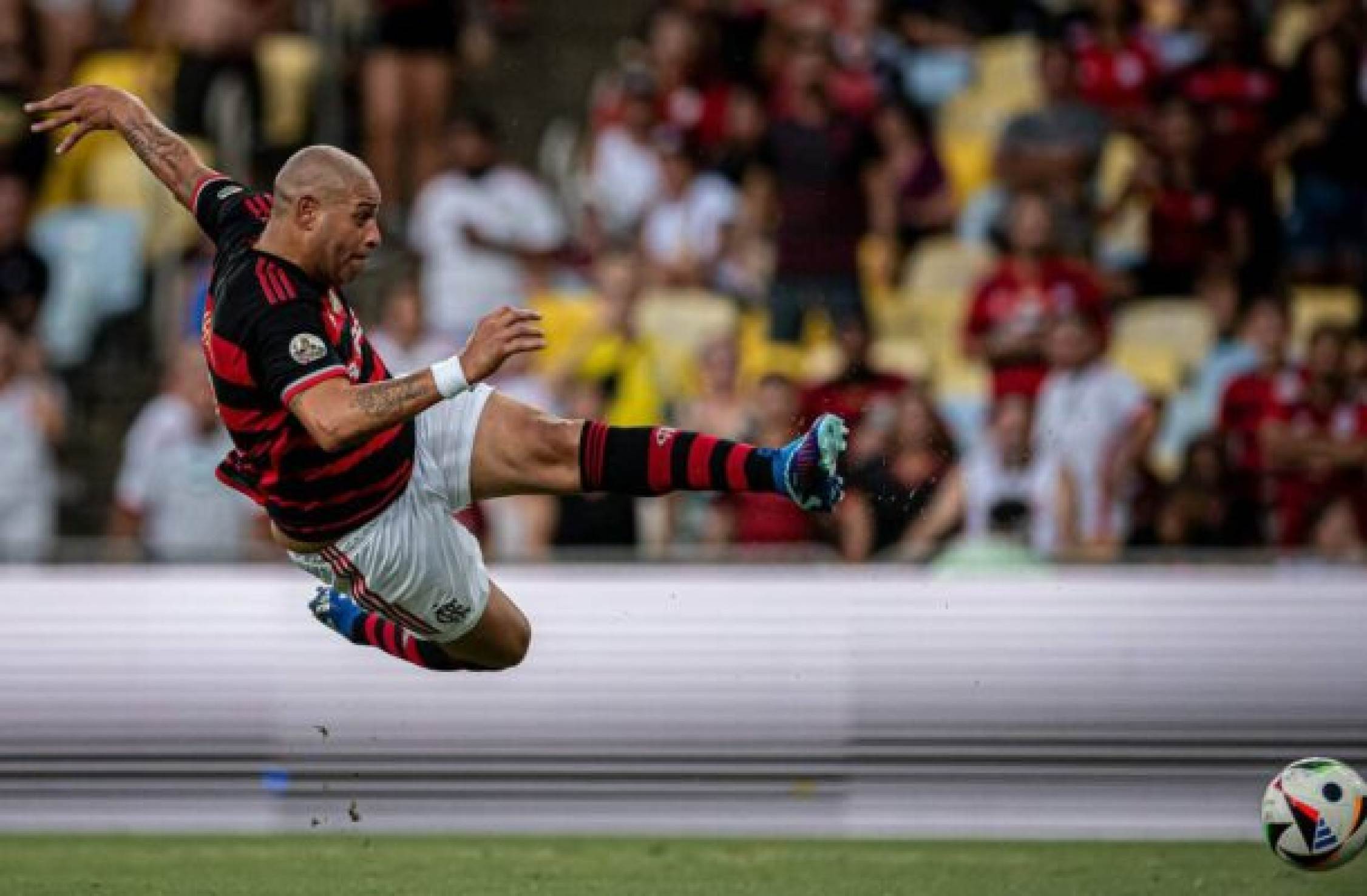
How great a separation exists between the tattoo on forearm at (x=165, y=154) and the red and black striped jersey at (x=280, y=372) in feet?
0.50

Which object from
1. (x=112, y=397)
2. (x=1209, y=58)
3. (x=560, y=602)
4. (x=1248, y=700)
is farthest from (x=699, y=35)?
(x=1248, y=700)

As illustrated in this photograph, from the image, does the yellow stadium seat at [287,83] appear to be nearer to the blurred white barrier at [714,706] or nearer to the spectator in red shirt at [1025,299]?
the spectator in red shirt at [1025,299]

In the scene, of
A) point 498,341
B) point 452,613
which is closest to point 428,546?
point 452,613

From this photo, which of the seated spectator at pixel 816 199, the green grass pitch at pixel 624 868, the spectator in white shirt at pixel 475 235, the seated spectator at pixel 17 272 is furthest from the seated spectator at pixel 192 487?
the seated spectator at pixel 816 199

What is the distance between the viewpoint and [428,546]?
10117 mm

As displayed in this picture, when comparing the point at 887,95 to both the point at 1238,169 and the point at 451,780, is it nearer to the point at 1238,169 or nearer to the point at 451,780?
the point at 1238,169

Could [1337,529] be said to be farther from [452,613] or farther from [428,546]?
[428,546]

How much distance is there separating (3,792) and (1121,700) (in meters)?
5.16

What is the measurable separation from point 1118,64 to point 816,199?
2.49 m

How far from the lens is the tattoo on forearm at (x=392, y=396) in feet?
29.5

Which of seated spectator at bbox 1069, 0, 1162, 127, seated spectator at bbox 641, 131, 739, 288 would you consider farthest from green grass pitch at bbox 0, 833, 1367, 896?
seated spectator at bbox 1069, 0, 1162, 127

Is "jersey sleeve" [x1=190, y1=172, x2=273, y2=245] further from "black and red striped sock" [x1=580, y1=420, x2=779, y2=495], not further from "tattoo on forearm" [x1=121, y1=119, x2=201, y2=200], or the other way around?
"black and red striped sock" [x1=580, y1=420, x2=779, y2=495]

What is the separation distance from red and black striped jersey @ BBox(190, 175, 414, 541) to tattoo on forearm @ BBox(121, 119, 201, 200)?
0.15m

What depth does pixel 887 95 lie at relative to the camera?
1712 cm
